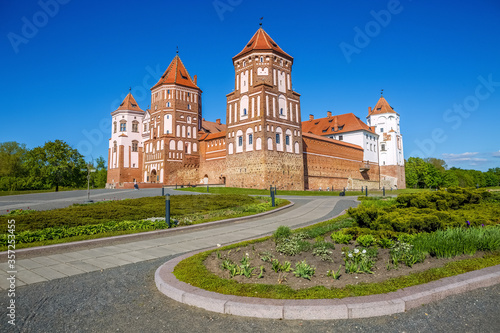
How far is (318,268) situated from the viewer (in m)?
4.99

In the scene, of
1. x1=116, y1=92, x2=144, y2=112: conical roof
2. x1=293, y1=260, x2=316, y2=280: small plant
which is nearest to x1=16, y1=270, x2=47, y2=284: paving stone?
x1=293, y1=260, x2=316, y2=280: small plant

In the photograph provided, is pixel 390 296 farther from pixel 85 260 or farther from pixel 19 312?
pixel 85 260

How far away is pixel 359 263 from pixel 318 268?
25.8 inches

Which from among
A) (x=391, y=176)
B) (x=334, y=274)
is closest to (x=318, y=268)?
(x=334, y=274)

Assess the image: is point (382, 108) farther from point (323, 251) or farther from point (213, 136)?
point (323, 251)

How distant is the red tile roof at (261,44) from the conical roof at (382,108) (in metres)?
36.6

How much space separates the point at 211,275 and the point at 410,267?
3.21 meters

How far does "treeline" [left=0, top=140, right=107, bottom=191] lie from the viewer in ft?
150

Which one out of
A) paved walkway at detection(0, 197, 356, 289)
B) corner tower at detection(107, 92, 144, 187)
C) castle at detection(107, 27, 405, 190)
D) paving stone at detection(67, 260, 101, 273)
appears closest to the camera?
paved walkway at detection(0, 197, 356, 289)

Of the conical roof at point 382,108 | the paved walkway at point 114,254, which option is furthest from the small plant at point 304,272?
the conical roof at point 382,108

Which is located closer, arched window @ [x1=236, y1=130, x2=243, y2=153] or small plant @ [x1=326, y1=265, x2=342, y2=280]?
small plant @ [x1=326, y1=265, x2=342, y2=280]

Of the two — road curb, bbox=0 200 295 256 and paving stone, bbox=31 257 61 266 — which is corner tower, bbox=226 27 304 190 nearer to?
road curb, bbox=0 200 295 256

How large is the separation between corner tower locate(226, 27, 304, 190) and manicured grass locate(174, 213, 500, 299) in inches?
1232

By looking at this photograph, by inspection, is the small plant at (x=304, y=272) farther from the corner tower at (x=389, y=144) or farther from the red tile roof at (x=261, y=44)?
the corner tower at (x=389, y=144)
